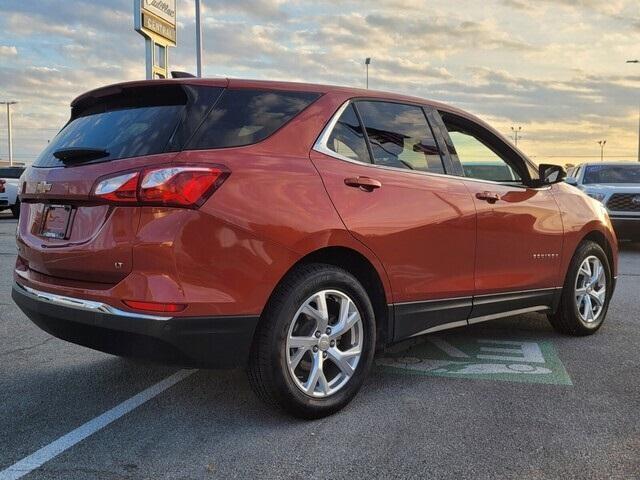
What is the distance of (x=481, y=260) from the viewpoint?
4.27 metres

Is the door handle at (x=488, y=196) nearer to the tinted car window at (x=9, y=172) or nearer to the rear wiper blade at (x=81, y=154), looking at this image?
the rear wiper blade at (x=81, y=154)

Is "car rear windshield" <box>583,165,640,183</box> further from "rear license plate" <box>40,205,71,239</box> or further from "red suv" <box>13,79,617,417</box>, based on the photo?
"rear license plate" <box>40,205,71,239</box>

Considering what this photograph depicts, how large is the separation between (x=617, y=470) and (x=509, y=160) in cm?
260

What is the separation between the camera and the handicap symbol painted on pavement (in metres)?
4.20

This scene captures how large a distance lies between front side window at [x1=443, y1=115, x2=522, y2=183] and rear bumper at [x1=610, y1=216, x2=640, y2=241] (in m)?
8.03

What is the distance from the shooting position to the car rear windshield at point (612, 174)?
13.1 metres

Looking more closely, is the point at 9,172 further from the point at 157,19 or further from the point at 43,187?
the point at 43,187

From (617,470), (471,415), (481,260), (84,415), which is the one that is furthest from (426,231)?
(84,415)

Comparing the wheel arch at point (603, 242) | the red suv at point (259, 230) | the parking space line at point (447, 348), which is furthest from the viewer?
the wheel arch at point (603, 242)

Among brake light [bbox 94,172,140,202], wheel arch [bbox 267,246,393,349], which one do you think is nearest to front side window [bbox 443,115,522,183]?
wheel arch [bbox 267,246,393,349]

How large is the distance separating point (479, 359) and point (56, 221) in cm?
294

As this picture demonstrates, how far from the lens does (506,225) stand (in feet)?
14.6

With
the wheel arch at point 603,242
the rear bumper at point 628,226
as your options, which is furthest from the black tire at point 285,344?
the rear bumper at point 628,226

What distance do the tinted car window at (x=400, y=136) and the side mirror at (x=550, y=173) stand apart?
1.19 meters
